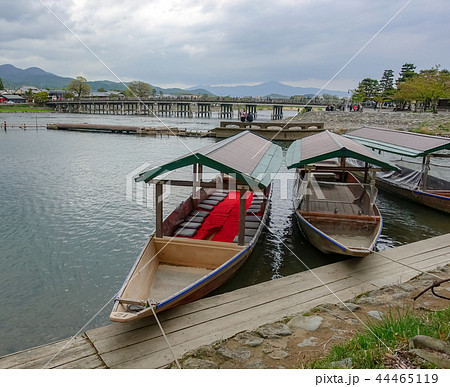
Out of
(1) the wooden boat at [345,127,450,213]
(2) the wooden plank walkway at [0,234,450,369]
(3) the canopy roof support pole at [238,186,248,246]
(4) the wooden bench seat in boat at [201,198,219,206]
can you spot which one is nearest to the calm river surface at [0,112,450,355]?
(1) the wooden boat at [345,127,450,213]

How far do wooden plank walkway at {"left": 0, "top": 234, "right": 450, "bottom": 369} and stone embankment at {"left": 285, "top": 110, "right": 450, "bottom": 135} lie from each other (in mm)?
37748

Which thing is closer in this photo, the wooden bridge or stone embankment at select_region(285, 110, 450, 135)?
stone embankment at select_region(285, 110, 450, 135)

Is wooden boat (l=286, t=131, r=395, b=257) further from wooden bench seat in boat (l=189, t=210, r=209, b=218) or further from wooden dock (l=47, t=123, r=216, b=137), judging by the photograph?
wooden dock (l=47, t=123, r=216, b=137)

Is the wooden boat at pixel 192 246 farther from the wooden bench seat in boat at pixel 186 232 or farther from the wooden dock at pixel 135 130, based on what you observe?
the wooden dock at pixel 135 130

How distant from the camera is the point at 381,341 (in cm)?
474

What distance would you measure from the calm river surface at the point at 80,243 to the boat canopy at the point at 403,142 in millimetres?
2790

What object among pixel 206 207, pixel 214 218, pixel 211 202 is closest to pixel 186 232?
pixel 214 218

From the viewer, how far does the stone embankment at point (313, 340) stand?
453 centimetres

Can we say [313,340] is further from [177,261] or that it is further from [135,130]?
[135,130]

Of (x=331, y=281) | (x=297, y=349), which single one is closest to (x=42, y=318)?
(x=297, y=349)

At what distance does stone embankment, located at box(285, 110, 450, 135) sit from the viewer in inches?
1798
